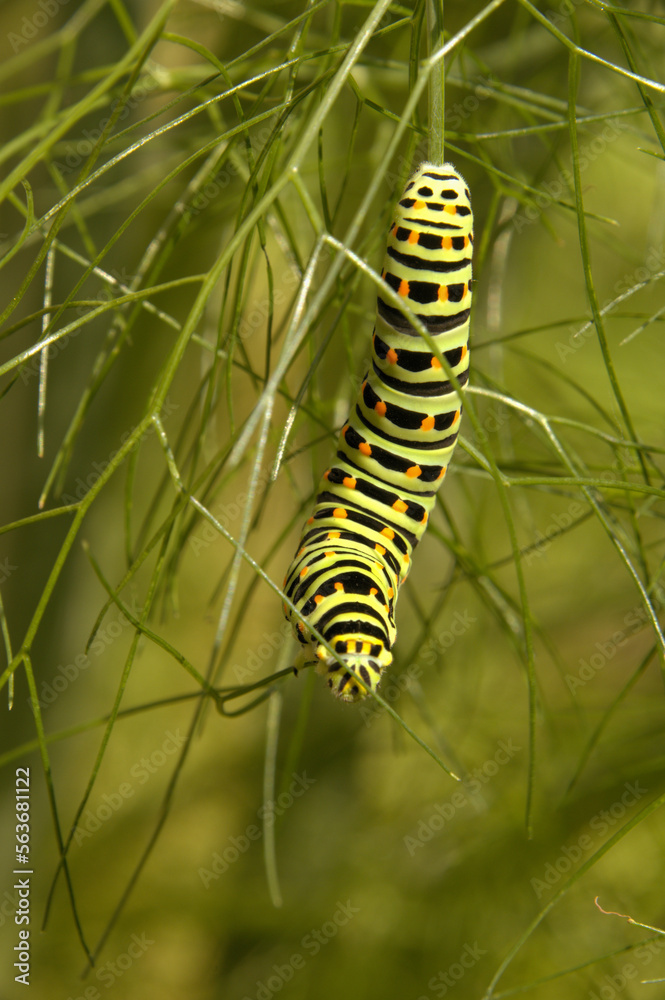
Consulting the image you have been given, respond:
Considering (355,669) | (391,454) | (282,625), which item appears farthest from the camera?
(282,625)

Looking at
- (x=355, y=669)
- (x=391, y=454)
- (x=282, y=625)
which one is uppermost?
(x=282, y=625)

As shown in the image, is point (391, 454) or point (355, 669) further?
point (391, 454)

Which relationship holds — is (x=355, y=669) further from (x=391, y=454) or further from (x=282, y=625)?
(x=282, y=625)

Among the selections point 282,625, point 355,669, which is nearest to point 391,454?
point 355,669

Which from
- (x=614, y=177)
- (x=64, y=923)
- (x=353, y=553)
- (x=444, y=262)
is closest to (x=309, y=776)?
(x=64, y=923)

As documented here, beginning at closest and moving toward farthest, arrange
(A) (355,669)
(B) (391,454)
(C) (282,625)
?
(A) (355,669) < (B) (391,454) < (C) (282,625)

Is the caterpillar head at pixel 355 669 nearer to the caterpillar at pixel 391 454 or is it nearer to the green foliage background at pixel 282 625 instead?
the caterpillar at pixel 391 454
